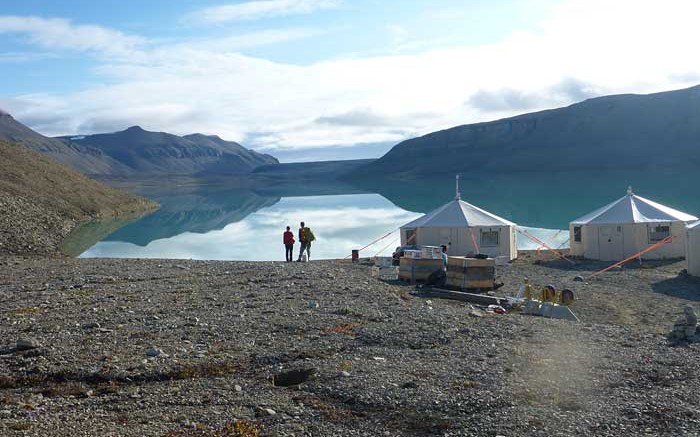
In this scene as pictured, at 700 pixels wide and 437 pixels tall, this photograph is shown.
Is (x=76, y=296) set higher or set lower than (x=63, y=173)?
lower

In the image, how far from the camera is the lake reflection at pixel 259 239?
43.9 meters

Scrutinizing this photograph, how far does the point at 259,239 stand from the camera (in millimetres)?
54750

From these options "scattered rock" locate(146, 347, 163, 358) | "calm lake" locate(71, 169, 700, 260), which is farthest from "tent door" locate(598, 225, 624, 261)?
"scattered rock" locate(146, 347, 163, 358)

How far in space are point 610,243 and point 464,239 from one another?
6.07 m

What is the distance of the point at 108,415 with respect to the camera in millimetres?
9836

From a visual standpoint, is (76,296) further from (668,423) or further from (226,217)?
(226,217)

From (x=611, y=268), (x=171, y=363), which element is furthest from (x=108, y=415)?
(x=611, y=268)

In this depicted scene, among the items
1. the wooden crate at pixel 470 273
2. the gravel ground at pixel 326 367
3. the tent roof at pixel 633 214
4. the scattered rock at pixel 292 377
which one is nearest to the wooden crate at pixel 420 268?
the wooden crate at pixel 470 273

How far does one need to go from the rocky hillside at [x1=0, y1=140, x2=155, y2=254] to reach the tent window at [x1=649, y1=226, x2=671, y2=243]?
2754 cm

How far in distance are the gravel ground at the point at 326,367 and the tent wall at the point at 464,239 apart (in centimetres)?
1273

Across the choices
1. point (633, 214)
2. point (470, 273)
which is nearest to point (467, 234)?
point (633, 214)

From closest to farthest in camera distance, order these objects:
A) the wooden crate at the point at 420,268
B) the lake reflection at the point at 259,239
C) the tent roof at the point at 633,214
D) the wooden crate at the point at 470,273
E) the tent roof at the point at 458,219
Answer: the wooden crate at the point at 470,273 → the wooden crate at the point at 420,268 → the tent roof at the point at 633,214 → the tent roof at the point at 458,219 → the lake reflection at the point at 259,239

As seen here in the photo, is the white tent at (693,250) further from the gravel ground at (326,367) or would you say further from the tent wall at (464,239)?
the tent wall at (464,239)

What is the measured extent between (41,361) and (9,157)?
64817mm
